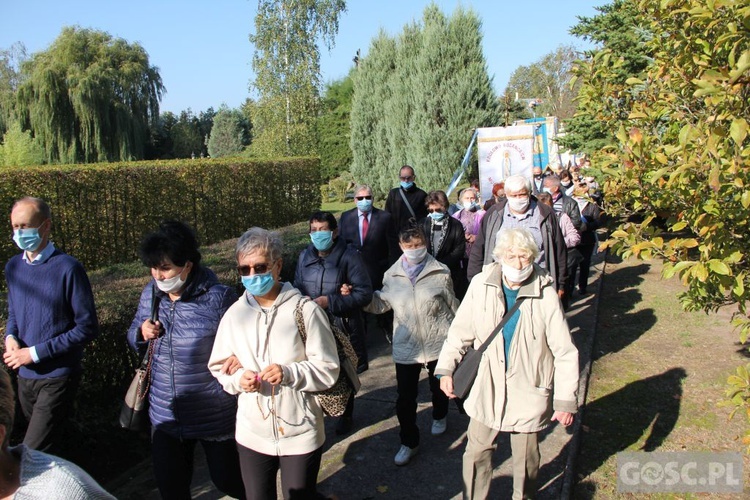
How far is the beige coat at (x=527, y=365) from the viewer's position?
132 inches

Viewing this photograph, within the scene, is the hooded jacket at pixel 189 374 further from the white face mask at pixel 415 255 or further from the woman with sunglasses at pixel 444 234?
the woman with sunglasses at pixel 444 234

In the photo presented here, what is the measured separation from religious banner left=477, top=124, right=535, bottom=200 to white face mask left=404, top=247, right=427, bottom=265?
6495 mm

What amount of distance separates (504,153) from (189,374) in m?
8.57

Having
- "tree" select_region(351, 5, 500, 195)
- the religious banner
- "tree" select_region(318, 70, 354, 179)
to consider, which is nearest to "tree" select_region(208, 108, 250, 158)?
"tree" select_region(318, 70, 354, 179)

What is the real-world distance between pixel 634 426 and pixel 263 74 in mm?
25262

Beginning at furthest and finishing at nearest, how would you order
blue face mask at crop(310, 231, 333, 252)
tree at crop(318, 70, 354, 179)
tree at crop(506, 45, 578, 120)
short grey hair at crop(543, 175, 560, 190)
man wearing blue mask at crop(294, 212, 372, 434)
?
tree at crop(506, 45, 578, 120)
tree at crop(318, 70, 354, 179)
short grey hair at crop(543, 175, 560, 190)
blue face mask at crop(310, 231, 333, 252)
man wearing blue mask at crop(294, 212, 372, 434)

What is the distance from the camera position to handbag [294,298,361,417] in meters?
2.99

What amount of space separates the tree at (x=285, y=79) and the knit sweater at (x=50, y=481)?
2587cm

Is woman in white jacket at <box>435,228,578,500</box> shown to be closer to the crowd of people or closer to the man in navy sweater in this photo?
the crowd of people

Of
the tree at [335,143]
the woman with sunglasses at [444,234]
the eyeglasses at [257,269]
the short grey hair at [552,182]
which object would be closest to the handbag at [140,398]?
the eyeglasses at [257,269]

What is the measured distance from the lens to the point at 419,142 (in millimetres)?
18656

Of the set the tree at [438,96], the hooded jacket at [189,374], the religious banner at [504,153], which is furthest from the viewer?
the tree at [438,96]

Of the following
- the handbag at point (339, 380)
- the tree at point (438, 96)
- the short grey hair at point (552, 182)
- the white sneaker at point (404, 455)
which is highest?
the tree at point (438, 96)

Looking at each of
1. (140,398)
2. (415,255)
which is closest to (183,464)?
(140,398)
